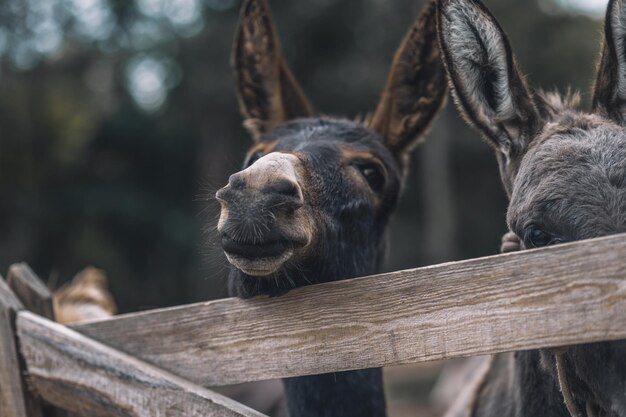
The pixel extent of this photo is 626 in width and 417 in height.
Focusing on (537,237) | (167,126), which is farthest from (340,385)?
(167,126)

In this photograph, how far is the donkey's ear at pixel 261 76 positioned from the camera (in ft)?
11.9

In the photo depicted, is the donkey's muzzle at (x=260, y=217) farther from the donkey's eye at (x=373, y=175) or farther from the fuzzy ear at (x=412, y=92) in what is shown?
the fuzzy ear at (x=412, y=92)

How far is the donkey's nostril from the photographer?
2.13 m

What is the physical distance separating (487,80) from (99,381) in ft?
5.77

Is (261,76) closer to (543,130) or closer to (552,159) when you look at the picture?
(543,130)

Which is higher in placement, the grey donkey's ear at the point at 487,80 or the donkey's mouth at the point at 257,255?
the grey donkey's ear at the point at 487,80

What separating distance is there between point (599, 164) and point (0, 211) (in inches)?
718

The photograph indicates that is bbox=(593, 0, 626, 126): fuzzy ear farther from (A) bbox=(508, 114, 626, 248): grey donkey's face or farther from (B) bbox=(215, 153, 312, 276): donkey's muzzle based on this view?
(B) bbox=(215, 153, 312, 276): donkey's muzzle

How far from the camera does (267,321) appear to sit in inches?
89.6

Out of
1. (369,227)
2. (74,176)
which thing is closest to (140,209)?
(74,176)

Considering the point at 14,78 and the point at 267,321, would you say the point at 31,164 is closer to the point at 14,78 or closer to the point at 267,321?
the point at 14,78

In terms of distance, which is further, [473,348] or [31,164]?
[31,164]

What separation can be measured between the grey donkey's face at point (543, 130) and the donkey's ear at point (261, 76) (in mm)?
1436

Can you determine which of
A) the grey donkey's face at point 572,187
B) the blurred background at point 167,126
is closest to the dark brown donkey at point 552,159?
the grey donkey's face at point 572,187
